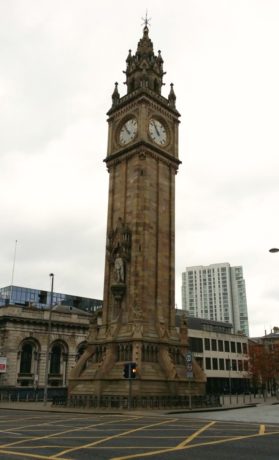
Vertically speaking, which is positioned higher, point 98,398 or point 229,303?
point 229,303

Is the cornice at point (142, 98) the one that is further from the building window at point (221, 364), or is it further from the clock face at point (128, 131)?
the building window at point (221, 364)

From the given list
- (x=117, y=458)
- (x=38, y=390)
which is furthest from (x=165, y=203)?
(x=117, y=458)

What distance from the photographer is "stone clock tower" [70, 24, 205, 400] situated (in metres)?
41.8

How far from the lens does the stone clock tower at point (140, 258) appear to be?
41844mm

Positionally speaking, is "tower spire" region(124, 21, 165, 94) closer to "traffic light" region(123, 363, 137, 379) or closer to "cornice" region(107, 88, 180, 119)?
"cornice" region(107, 88, 180, 119)

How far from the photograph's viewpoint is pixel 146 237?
47.1 metres

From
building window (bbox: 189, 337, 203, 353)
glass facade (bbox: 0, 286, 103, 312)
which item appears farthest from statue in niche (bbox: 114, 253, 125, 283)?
glass facade (bbox: 0, 286, 103, 312)

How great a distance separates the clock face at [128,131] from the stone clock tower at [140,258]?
5.2 inches

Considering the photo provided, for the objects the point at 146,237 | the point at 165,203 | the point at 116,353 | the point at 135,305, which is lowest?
the point at 116,353

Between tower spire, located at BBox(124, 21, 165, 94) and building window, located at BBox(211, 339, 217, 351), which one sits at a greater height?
tower spire, located at BBox(124, 21, 165, 94)

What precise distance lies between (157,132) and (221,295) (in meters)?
147

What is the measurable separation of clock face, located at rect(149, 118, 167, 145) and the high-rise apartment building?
463ft

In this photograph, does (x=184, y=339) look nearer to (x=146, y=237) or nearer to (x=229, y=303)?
(x=146, y=237)

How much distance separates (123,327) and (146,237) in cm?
955
